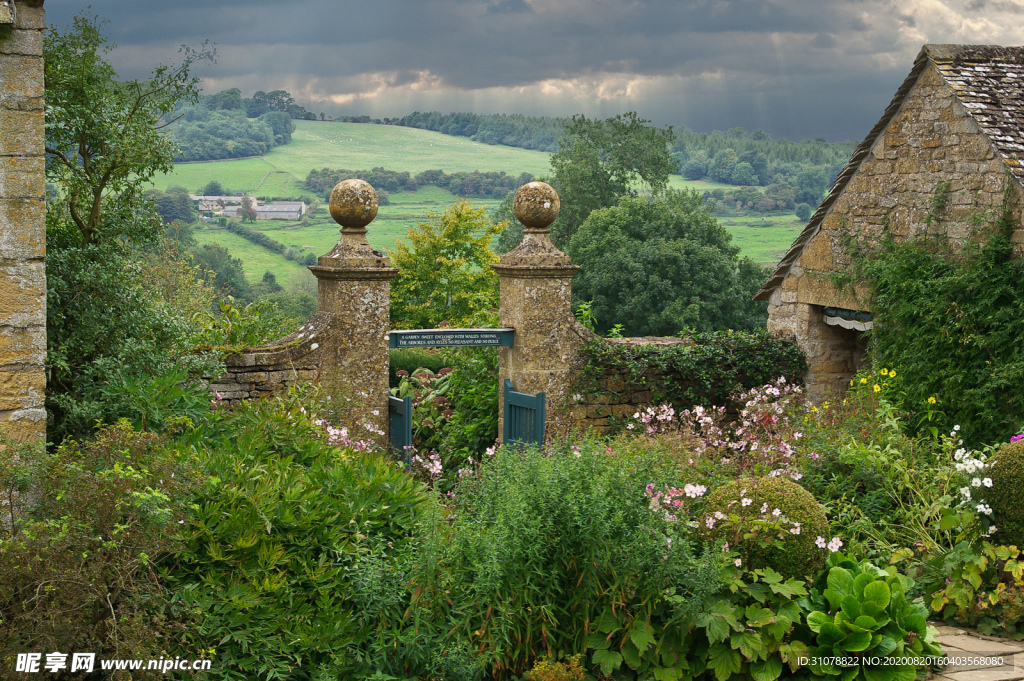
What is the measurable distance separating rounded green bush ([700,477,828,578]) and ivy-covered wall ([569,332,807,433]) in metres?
3.27

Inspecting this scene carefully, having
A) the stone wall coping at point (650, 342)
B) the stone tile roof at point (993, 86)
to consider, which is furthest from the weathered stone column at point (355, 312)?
the stone tile roof at point (993, 86)

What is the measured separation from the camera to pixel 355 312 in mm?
7355

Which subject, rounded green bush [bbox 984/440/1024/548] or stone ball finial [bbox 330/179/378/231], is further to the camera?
stone ball finial [bbox 330/179/378/231]

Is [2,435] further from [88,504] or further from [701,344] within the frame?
[701,344]

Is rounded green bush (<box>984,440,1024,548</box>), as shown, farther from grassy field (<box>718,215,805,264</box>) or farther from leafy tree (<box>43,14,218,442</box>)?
grassy field (<box>718,215,805,264</box>)

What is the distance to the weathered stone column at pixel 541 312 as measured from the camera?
25.8 feet

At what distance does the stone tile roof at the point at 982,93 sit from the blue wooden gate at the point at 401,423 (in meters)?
5.07

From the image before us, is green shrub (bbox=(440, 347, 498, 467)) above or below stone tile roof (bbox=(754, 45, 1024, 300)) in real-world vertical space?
below

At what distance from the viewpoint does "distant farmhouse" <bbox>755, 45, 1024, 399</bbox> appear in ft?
24.8

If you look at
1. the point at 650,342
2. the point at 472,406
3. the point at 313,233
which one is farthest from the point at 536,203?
the point at 313,233

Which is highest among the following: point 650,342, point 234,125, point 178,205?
point 234,125

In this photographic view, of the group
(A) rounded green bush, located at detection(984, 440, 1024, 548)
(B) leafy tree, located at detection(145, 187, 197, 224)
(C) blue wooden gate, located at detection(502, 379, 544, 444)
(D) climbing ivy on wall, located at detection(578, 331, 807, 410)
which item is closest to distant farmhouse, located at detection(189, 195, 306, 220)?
(B) leafy tree, located at detection(145, 187, 197, 224)

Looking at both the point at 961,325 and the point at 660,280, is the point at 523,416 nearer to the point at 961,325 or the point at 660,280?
the point at 961,325

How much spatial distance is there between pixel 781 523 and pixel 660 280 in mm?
24043
